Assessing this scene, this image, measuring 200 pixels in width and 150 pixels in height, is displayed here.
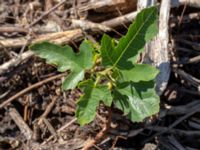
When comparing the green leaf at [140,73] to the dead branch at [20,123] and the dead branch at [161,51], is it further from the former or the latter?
the dead branch at [20,123]

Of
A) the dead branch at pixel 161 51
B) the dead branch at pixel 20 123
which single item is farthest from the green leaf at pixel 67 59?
the dead branch at pixel 20 123

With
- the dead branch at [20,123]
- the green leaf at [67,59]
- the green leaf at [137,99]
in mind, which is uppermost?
the green leaf at [67,59]

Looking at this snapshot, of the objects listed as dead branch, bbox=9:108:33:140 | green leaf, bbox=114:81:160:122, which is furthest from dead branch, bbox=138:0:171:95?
dead branch, bbox=9:108:33:140

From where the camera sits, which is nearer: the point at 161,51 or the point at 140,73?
the point at 140,73

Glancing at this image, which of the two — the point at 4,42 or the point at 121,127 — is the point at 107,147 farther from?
the point at 4,42

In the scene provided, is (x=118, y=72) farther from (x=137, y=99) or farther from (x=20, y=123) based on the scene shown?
(x=20, y=123)

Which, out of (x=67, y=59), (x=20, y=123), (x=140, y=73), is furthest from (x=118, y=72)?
(x=20, y=123)

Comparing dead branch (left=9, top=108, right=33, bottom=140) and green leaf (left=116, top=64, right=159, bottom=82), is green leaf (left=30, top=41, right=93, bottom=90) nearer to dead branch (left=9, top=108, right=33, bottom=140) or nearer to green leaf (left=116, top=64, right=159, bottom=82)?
green leaf (left=116, top=64, right=159, bottom=82)
